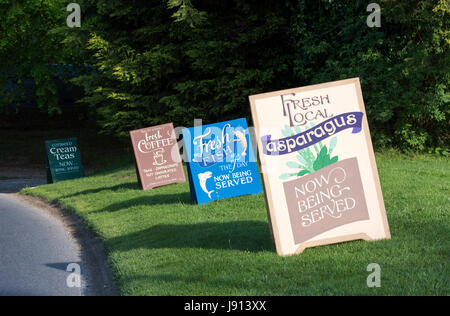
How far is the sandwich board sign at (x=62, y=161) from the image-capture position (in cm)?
1909

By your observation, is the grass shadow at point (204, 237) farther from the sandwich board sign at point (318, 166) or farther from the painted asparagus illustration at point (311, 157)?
the painted asparagus illustration at point (311, 157)

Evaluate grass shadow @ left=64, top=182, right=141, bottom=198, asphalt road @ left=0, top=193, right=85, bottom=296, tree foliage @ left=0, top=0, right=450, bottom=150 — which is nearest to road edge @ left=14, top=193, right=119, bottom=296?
asphalt road @ left=0, top=193, right=85, bottom=296

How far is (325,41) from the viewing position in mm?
18156

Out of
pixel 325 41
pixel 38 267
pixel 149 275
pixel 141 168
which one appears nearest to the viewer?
pixel 149 275

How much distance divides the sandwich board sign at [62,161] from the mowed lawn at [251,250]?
6.96 meters

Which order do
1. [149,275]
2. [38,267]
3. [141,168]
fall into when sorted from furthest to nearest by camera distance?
[141,168]
[38,267]
[149,275]

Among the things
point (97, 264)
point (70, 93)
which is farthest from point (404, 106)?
point (70, 93)

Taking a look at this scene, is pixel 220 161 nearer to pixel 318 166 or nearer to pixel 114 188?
pixel 318 166

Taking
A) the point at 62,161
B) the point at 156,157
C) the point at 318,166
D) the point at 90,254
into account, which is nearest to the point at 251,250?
the point at 318,166

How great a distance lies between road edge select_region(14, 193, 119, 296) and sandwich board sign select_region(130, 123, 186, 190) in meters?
2.01

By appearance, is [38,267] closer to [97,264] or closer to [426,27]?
[97,264]

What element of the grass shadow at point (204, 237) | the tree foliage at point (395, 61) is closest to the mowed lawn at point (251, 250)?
the grass shadow at point (204, 237)

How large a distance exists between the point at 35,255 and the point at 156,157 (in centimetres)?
581

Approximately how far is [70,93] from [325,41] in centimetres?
2038
